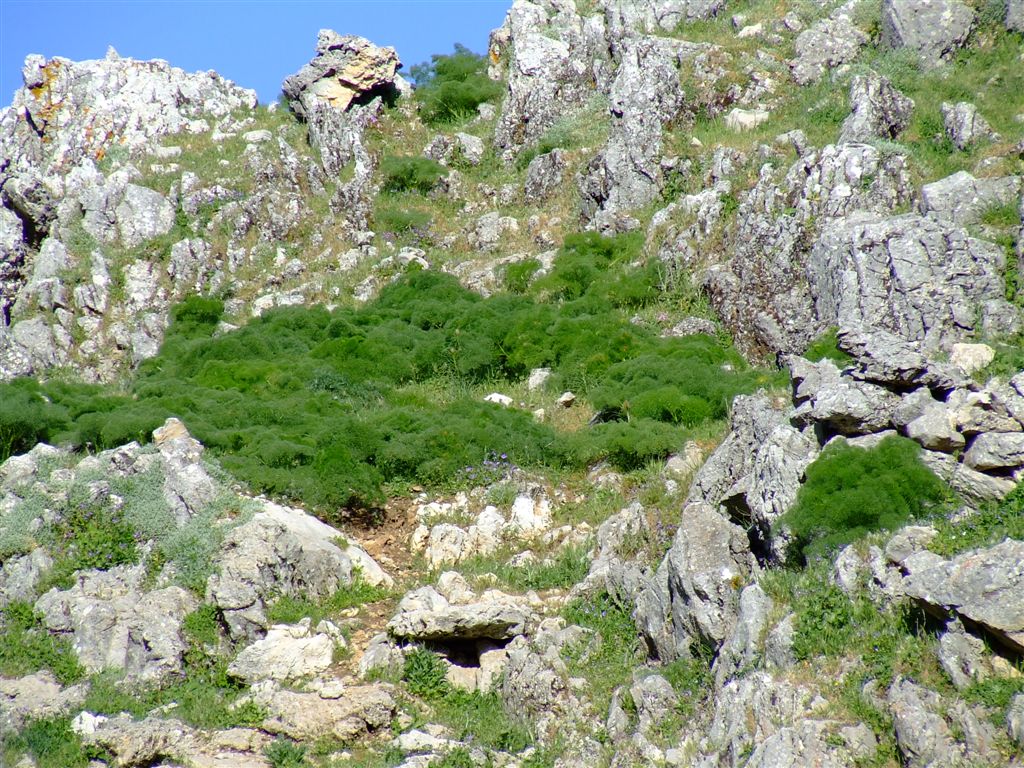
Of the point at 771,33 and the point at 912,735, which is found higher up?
the point at 771,33

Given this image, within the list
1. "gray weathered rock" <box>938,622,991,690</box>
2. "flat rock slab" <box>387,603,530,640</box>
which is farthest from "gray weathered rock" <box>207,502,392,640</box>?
"gray weathered rock" <box>938,622,991,690</box>

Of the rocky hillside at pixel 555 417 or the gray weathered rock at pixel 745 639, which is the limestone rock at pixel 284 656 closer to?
the rocky hillside at pixel 555 417

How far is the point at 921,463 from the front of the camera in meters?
10.2

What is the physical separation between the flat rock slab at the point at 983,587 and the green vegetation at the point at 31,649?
9512 mm

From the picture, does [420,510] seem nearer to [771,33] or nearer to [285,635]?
[285,635]

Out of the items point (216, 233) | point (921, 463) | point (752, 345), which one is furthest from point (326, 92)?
point (921, 463)

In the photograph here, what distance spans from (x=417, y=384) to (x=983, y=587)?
12.9 meters

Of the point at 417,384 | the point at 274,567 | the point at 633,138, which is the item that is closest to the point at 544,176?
the point at 633,138

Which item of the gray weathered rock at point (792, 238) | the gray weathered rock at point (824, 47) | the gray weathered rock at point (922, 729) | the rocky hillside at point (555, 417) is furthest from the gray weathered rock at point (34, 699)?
the gray weathered rock at point (824, 47)

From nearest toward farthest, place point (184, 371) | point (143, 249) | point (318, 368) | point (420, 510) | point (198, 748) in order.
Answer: point (198, 748) < point (420, 510) < point (318, 368) < point (184, 371) < point (143, 249)

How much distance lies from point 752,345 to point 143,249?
17994 millimetres

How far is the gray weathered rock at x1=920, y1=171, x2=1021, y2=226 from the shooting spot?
56.8ft

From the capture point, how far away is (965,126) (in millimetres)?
20750

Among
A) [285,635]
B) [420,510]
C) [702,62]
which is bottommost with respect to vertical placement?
[285,635]
